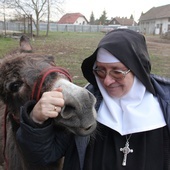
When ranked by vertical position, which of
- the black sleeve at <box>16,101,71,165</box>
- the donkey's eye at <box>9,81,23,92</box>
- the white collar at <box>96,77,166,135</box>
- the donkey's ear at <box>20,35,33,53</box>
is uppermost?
the donkey's ear at <box>20,35,33,53</box>

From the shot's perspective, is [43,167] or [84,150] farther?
[43,167]

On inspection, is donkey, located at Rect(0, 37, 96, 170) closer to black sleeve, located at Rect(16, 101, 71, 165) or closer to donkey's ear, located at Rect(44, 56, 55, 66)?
donkey's ear, located at Rect(44, 56, 55, 66)

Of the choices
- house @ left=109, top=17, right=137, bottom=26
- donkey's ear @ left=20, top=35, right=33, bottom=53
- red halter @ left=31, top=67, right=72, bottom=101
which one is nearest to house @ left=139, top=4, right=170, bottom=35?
house @ left=109, top=17, right=137, bottom=26

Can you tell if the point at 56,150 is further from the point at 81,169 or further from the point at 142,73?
the point at 142,73

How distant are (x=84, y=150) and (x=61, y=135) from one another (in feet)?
0.66

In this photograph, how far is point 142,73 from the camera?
1682 millimetres

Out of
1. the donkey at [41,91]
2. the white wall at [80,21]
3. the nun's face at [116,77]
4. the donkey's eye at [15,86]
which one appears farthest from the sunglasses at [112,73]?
the white wall at [80,21]

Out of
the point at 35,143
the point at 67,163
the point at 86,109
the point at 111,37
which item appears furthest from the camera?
the point at 67,163

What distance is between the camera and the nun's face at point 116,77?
1687mm

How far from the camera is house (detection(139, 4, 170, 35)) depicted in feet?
173

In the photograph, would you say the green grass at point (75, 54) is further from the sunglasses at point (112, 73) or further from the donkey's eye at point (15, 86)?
the sunglasses at point (112, 73)

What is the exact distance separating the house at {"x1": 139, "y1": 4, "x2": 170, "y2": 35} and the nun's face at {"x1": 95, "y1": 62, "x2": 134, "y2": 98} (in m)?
51.6

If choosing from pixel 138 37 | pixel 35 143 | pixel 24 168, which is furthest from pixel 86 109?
pixel 24 168

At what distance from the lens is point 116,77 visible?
5.60ft
